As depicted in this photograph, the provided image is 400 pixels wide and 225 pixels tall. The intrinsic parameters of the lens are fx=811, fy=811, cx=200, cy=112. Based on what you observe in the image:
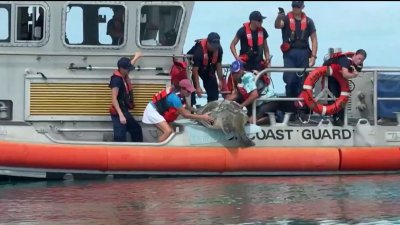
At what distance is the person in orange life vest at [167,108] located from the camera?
9.88 m

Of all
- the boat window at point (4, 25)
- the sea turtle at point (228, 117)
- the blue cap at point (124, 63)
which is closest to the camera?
the blue cap at point (124, 63)

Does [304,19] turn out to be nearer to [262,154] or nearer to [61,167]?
[262,154]

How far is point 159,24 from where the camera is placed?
10336 millimetres

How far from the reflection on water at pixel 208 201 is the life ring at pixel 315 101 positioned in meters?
0.87

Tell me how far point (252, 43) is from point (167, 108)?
1525 mm

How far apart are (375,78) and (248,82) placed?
1.70 meters

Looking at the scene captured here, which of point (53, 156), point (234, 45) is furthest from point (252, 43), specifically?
point (53, 156)

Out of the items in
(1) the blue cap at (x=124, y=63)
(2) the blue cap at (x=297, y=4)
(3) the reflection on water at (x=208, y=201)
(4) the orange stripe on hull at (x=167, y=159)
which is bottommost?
(3) the reflection on water at (x=208, y=201)

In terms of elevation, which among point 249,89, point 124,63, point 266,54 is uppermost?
point 266,54

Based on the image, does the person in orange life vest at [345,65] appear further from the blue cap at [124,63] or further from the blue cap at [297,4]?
the blue cap at [124,63]

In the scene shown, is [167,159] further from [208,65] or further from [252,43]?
[252,43]

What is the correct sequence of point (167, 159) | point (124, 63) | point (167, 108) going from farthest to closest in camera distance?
point (167, 108) → point (167, 159) → point (124, 63)

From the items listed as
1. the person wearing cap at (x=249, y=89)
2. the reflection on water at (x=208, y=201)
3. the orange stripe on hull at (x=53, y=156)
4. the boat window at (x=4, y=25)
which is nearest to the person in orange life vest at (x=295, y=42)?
the person wearing cap at (x=249, y=89)

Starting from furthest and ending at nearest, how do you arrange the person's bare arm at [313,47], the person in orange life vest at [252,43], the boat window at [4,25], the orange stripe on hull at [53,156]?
the person's bare arm at [313,47] → the person in orange life vest at [252,43] → the boat window at [4,25] → the orange stripe on hull at [53,156]
